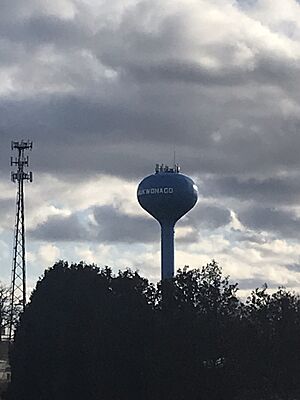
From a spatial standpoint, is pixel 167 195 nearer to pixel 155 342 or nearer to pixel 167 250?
pixel 167 250

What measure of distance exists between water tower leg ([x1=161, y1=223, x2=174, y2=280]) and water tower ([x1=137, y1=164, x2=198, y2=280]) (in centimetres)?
176

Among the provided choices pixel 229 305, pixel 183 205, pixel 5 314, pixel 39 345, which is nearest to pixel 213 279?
pixel 229 305

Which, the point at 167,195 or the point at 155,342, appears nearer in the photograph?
the point at 155,342

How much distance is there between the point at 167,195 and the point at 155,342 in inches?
1665

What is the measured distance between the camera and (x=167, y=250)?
126000 millimetres

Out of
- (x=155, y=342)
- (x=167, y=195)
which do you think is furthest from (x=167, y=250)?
(x=155, y=342)

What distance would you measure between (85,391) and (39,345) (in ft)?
17.6

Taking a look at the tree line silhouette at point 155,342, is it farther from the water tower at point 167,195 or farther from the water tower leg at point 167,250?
the water tower leg at point 167,250

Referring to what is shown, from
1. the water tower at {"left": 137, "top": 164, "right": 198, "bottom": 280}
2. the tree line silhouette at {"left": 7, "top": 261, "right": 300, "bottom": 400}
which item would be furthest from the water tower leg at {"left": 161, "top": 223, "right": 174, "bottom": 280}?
the tree line silhouette at {"left": 7, "top": 261, "right": 300, "bottom": 400}

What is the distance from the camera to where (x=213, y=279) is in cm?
7931

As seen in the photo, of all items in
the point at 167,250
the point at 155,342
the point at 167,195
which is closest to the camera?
the point at 155,342

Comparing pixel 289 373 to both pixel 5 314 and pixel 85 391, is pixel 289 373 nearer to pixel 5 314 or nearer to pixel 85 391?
pixel 85 391

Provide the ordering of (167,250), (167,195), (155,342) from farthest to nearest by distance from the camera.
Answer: (167,250) < (167,195) < (155,342)

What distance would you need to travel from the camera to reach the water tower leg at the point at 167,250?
12234 centimetres
